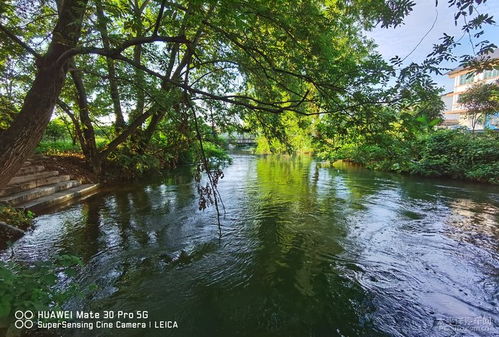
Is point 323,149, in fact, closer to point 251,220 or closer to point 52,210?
point 251,220

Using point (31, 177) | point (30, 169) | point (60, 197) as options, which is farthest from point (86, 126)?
point (60, 197)

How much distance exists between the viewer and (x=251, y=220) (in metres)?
6.47

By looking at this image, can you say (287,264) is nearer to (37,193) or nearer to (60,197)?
(60,197)

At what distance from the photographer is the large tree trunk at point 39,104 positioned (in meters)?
2.81

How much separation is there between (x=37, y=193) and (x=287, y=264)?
7.27 metres

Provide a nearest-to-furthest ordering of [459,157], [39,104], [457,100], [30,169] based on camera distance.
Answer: [39,104] → [30,169] → [459,157] → [457,100]

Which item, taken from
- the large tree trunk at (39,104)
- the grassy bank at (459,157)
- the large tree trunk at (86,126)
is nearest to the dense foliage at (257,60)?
the large tree trunk at (39,104)

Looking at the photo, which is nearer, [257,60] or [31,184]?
[257,60]

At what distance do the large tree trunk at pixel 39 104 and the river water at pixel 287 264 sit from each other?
1.88 metres

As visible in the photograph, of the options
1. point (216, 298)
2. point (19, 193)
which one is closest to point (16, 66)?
point (19, 193)

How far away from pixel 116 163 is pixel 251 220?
7.85 meters

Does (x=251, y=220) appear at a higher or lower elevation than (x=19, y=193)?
lower

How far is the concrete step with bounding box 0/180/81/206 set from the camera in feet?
20.5

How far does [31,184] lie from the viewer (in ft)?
24.3
